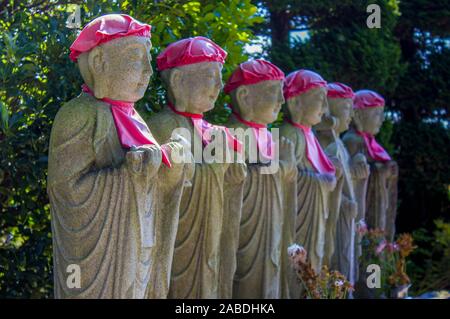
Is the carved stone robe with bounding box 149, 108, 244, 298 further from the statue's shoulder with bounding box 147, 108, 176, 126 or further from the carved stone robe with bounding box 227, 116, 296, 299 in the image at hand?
the carved stone robe with bounding box 227, 116, 296, 299

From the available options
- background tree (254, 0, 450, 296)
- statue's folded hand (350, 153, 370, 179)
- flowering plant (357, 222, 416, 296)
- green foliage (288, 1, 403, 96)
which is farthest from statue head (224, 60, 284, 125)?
green foliage (288, 1, 403, 96)

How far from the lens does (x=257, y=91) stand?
8.70 metres

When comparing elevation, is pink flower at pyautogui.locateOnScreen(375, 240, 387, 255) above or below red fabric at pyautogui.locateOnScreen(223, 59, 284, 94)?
below

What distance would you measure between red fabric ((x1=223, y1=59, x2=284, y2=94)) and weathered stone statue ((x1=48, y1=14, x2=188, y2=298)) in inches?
77.7

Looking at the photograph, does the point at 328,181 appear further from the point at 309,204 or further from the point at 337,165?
the point at 337,165

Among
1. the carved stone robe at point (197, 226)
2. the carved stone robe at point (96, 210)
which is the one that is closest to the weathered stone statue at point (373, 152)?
the carved stone robe at point (197, 226)

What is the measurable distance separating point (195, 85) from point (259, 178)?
1.12 metres

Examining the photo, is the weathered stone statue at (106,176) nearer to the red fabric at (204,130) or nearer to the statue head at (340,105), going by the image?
the red fabric at (204,130)

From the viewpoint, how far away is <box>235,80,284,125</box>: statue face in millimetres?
8695

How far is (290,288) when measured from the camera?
909 cm

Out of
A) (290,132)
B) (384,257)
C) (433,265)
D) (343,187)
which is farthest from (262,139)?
(433,265)

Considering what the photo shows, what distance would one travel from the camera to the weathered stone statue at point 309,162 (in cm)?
928
